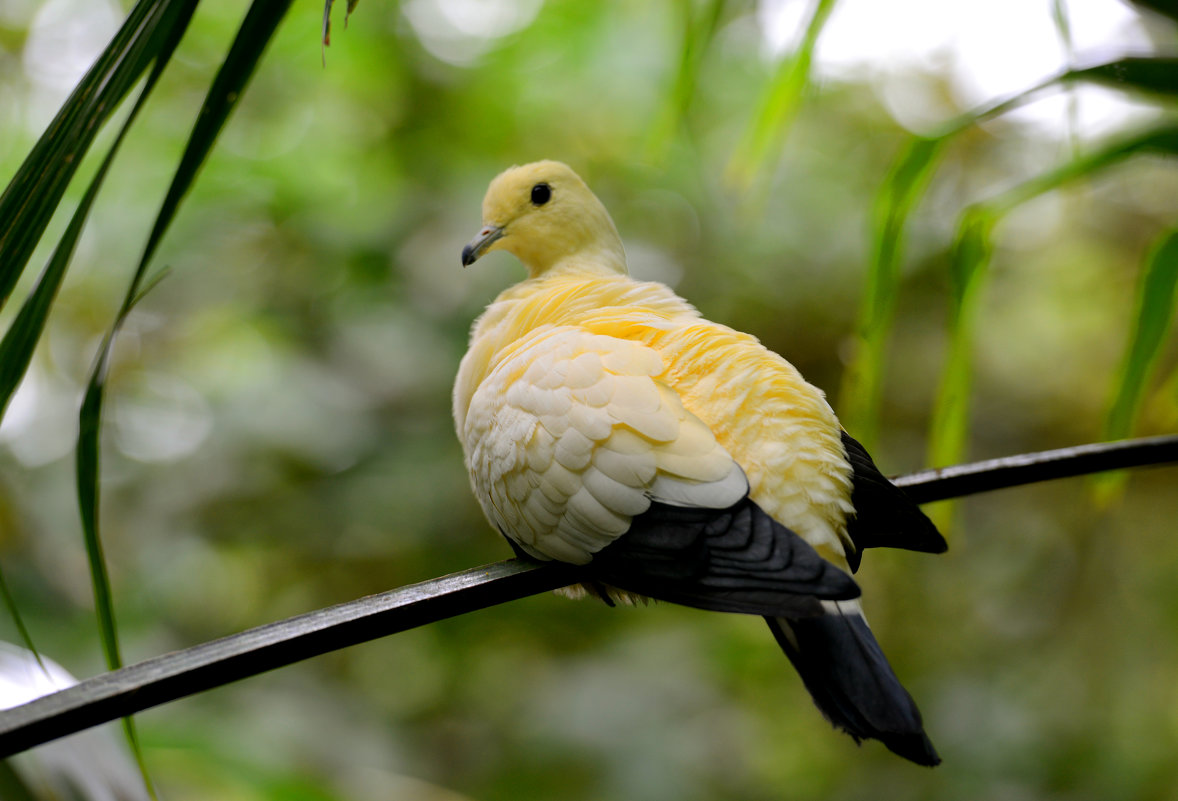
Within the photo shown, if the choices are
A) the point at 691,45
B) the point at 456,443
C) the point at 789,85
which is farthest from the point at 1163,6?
the point at 456,443

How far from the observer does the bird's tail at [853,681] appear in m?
0.59

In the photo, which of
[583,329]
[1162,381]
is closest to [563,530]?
[583,329]

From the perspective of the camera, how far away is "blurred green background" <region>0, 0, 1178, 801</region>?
2.22m

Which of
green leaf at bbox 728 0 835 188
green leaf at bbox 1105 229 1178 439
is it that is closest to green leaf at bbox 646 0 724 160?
green leaf at bbox 728 0 835 188

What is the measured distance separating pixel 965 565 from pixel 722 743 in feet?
2.99

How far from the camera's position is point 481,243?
118 cm

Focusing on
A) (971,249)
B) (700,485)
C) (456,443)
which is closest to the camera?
(700,485)

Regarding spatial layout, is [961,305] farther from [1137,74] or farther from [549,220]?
[549,220]

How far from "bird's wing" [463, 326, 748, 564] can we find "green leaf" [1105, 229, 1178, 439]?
53 cm

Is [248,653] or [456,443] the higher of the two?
[248,653]

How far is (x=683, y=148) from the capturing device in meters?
2.67

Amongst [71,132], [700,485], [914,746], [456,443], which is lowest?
[456,443]

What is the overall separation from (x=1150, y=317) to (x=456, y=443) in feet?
5.56

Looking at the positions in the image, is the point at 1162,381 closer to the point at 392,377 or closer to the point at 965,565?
the point at 965,565
